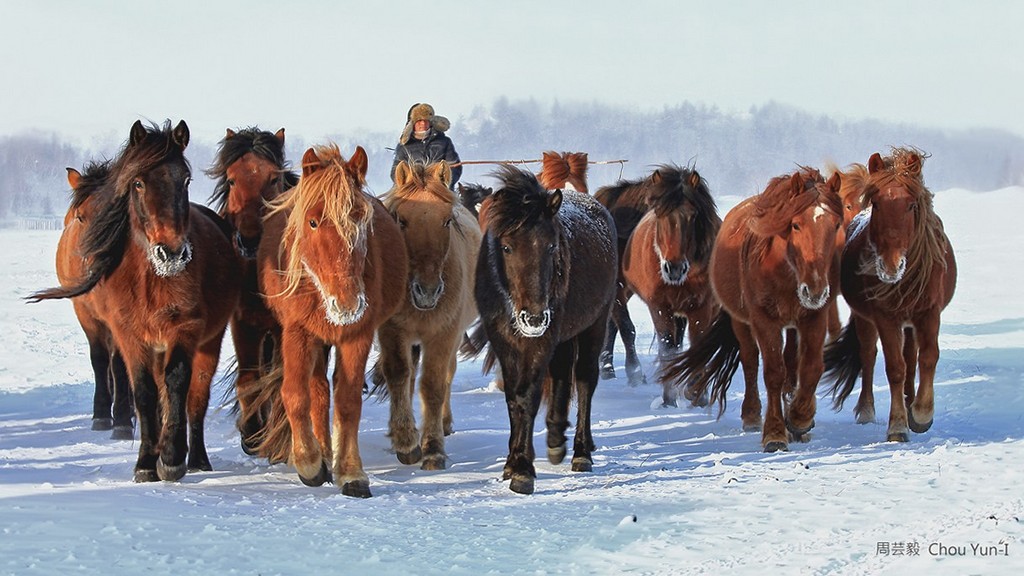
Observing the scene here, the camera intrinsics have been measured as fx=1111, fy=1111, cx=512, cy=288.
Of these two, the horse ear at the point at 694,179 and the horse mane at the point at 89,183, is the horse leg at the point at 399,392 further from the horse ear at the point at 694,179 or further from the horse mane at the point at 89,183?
the horse ear at the point at 694,179

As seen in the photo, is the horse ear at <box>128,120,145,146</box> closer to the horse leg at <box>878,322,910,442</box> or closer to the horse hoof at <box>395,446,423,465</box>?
the horse hoof at <box>395,446,423,465</box>

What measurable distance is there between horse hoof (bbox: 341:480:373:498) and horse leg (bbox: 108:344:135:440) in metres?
3.25

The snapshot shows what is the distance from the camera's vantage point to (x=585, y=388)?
818 cm

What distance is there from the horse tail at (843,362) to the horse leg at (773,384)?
7.38 ft

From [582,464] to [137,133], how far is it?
12.0 feet

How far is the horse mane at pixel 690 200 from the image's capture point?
1156 centimetres

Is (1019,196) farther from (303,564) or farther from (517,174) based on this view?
(303,564)

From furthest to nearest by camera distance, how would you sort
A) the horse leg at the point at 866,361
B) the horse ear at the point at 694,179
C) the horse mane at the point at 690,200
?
the horse ear at the point at 694,179, the horse mane at the point at 690,200, the horse leg at the point at 866,361

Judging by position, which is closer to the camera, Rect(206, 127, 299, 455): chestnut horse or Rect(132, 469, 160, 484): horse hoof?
Rect(132, 469, 160, 484): horse hoof

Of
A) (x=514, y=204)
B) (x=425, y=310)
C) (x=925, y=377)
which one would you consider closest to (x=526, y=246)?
(x=514, y=204)

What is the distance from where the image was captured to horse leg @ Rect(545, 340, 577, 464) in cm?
796

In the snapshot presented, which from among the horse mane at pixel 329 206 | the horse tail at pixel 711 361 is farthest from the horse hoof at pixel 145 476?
the horse tail at pixel 711 361

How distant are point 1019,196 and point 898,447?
3665 cm

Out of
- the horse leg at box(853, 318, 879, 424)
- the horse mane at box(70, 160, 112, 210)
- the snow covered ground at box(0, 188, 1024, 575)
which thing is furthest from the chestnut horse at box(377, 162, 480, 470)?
the horse leg at box(853, 318, 879, 424)
